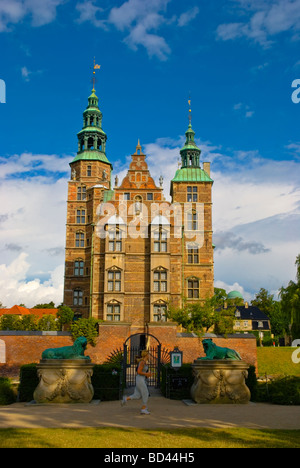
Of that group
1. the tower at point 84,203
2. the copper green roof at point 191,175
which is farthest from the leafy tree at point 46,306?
the copper green roof at point 191,175

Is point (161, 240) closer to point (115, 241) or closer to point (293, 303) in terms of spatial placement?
point (115, 241)

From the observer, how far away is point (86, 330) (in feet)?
102

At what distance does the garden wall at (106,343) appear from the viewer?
97.8ft

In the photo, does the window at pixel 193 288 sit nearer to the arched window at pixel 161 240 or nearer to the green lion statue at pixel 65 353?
the arched window at pixel 161 240

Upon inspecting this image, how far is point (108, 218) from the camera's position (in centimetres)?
4100

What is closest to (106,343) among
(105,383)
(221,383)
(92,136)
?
(105,383)

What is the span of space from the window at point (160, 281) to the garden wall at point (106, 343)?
24.5ft

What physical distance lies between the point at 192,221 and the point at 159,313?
1044 centimetres

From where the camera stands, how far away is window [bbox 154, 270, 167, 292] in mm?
39306

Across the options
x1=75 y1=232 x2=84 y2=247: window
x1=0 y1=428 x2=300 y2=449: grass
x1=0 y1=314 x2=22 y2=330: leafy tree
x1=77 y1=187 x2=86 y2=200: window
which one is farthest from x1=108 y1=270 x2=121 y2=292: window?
x1=0 y1=428 x2=300 y2=449: grass

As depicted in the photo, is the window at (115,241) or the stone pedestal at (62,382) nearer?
the stone pedestal at (62,382)

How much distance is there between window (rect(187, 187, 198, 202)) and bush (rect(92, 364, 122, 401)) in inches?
1150
